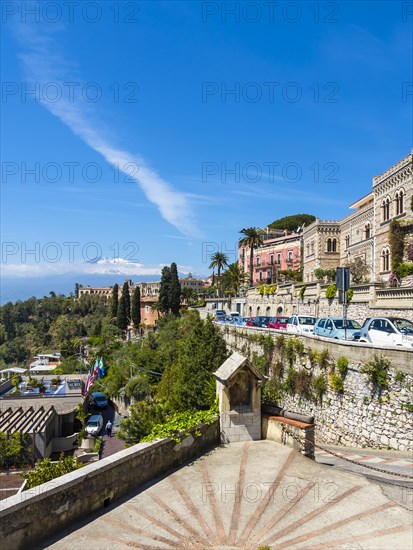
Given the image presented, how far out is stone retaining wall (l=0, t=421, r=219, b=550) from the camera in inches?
204

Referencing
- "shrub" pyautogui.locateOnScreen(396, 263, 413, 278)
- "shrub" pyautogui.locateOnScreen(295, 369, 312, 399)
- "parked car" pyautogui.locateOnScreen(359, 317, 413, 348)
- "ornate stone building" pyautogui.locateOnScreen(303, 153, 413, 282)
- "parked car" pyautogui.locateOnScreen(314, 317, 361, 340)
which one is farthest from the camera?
"ornate stone building" pyautogui.locateOnScreen(303, 153, 413, 282)

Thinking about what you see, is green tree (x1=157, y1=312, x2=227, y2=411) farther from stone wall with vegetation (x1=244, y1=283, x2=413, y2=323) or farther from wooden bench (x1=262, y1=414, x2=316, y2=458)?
stone wall with vegetation (x1=244, y1=283, x2=413, y2=323)

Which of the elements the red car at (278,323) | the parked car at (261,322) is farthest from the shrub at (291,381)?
the parked car at (261,322)

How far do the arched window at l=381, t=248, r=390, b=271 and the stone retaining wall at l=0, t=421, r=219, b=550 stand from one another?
30528 millimetres

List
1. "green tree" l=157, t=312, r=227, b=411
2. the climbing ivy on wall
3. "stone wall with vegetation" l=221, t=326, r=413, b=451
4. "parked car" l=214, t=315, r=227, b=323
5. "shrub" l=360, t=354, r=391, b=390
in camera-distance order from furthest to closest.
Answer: "parked car" l=214, t=315, r=227, b=323 → the climbing ivy on wall → "shrub" l=360, t=354, r=391, b=390 → "stone wall with vegetation" l=221, t=326, r=413, b=451 → "green tree" l=157, t=312, r=227, b=411

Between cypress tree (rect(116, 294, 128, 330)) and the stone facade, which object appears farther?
cypress tree (rect(116, 294, 128, 330))

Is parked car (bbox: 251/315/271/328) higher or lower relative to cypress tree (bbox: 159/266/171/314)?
lower

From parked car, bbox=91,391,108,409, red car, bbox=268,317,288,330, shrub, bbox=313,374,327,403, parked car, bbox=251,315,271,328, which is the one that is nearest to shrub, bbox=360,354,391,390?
shrub, bbox=313,374,327,403

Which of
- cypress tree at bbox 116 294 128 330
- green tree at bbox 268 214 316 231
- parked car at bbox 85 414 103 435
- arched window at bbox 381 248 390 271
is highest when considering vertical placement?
green tree at bbox 268 214 316 231

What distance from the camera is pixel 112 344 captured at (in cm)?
6819

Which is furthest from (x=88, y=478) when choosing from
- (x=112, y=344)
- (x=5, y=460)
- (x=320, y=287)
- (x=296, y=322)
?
(x=112, y=344)

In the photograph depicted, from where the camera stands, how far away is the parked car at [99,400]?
4224 centimetres

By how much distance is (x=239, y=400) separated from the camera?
9172 millimetres

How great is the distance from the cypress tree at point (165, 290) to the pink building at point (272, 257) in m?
15.9
